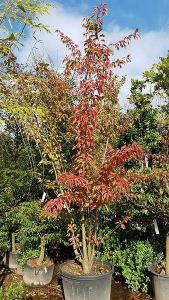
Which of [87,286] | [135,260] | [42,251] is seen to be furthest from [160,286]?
[42,251]

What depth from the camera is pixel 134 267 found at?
4.75 m

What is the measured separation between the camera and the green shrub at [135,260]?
462 centimetres

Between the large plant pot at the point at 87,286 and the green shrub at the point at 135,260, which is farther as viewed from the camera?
the green shrub at the point at 135,260

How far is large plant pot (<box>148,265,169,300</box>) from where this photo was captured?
4.12 m

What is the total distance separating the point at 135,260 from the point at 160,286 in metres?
0.64

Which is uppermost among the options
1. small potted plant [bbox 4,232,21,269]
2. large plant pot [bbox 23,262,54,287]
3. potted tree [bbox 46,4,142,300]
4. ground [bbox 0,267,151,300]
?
potted tree [bbox 46,4,142,300]

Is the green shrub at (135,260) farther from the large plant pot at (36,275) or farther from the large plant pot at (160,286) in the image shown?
the large plant pot at (36,275)

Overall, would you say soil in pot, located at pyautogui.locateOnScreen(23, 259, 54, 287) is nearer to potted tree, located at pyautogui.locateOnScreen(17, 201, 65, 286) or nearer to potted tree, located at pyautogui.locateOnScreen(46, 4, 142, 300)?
potted tree, located at pyautogui.locateOnScreen(17, 201, 65, 286)

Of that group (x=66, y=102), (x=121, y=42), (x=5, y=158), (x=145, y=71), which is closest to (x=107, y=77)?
(x=121, y=42)

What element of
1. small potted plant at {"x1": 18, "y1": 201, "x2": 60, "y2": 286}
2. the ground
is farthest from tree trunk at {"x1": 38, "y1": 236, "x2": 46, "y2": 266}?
the ground

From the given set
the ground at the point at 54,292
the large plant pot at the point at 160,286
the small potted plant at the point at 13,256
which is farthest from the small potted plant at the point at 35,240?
the large plant pot at the point at 160,286

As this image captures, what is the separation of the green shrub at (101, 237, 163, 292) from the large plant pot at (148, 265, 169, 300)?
13.2 inches

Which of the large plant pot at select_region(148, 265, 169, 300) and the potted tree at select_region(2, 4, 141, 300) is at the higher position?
the potted tree at select_region(2, 4, 141, 300)

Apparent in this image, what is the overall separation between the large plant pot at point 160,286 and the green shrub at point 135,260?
336 millimetres
